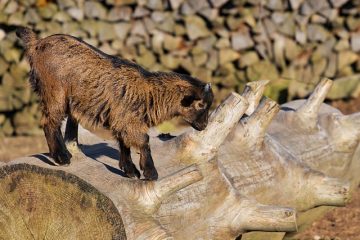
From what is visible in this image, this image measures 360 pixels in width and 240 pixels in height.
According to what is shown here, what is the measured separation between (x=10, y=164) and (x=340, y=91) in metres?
7.55

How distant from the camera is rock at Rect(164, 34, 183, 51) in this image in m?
12.2

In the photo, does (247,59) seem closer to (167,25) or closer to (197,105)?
(167,25)

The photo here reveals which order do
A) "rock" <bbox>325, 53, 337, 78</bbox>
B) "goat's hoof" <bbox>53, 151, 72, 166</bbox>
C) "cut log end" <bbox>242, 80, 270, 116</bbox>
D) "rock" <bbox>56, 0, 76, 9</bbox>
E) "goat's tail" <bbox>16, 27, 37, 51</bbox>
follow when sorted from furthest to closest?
"rock" <bbox>325, 53, 337, 78</bbox> → "rock" <bbox>56, 0, 76, 9</bbox> → "cut log end" <bbox>242, 80, 270, 116</bbox> → "goat's tail" <bbox>16, 27, 37, 51</bbox> → "goat's hoof" <bbox>53, 151, 72, 166</bbox>

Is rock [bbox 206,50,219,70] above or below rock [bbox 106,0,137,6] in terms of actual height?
below

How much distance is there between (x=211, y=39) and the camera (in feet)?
40.0

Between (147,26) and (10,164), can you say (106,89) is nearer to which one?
(10,164)

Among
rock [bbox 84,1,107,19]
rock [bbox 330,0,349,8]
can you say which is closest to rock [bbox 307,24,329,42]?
rock [bbox 330,0,349,8]

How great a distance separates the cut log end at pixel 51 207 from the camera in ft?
16.9

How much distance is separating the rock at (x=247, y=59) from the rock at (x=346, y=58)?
45.6 inches

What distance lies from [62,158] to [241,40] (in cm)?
680

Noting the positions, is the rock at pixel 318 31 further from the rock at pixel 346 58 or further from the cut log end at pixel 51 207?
the cut log end at pixel 51 207

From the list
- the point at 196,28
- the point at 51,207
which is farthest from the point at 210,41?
the point at 51,207

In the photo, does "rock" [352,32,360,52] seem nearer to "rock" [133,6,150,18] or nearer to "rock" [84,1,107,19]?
"rock" [133,6,150,18]

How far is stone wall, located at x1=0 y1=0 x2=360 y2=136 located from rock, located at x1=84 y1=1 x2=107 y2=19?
1 centimetres
